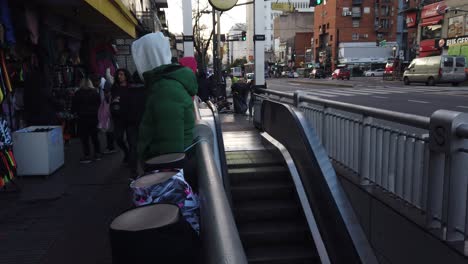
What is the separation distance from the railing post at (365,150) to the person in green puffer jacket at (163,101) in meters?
2.56

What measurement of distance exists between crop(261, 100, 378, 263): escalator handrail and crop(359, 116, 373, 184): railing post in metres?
0.39

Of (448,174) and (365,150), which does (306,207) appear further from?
(448,174)

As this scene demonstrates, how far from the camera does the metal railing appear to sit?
10.2 ft

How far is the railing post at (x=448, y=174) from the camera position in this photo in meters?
3.09

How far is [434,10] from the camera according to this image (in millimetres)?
42438

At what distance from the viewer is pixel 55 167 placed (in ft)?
23.1

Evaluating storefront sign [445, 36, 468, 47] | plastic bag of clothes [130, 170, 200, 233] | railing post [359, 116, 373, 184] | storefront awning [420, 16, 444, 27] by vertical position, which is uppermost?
storefront awning [420, 16, 444, 27]

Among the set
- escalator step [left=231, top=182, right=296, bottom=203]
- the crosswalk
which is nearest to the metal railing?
escalator step [left=231, top=182, right=296, bottom=203]

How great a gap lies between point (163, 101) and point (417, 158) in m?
2.51

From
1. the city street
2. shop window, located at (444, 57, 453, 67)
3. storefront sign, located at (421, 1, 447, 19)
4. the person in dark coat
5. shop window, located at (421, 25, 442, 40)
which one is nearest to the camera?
the person in dark coat

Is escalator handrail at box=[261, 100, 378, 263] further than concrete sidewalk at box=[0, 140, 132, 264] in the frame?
Yes

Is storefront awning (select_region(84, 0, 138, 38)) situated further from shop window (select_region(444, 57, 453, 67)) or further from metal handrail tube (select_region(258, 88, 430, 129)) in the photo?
shop window (select_region(444, 57, 453, 67))

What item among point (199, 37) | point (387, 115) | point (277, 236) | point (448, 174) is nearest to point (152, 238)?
point (448, 174)

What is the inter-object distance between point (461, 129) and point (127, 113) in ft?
14.8
